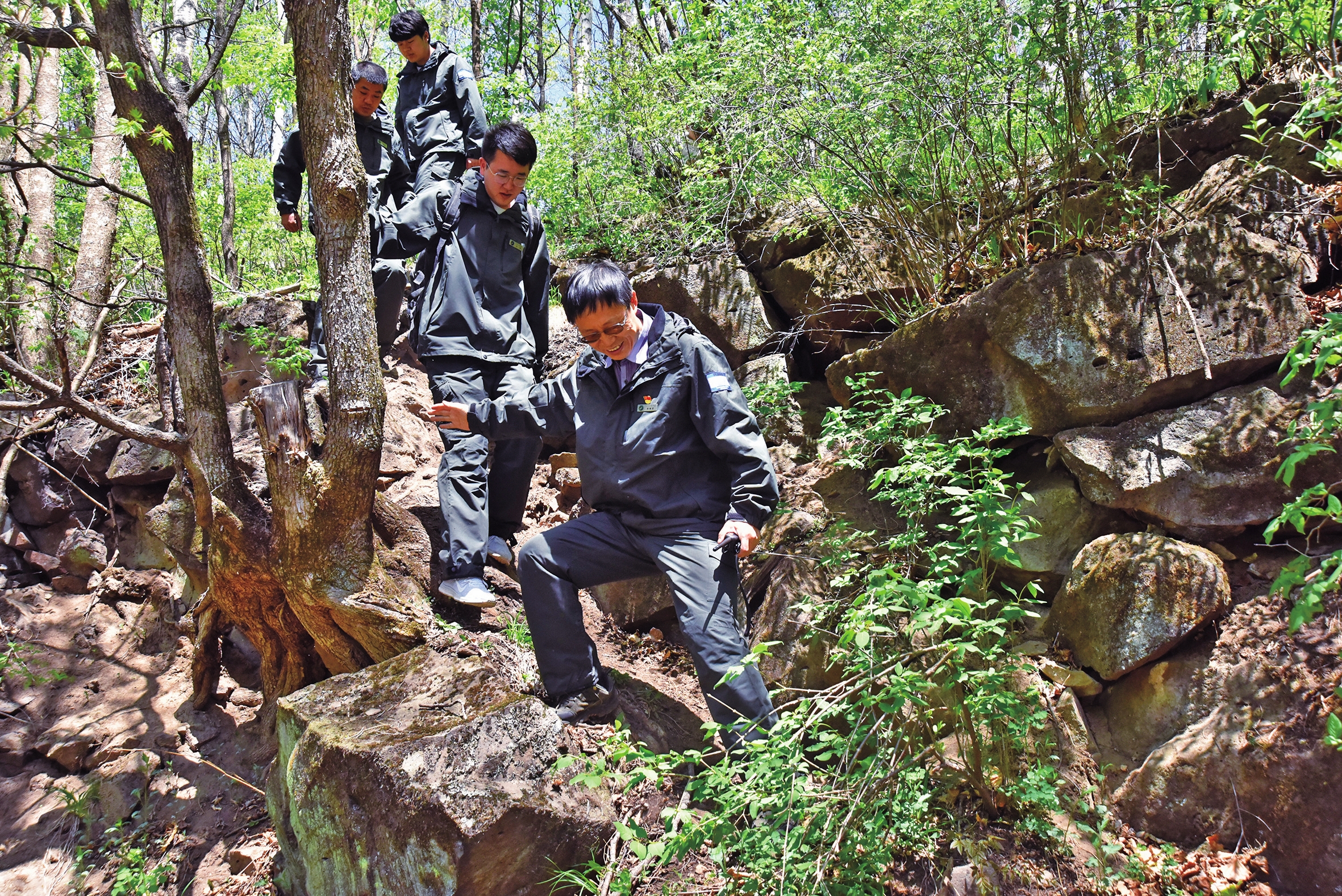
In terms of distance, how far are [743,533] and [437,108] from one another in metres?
4.02

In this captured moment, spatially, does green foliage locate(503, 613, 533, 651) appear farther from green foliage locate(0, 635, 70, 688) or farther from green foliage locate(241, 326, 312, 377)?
green foliage locate(0, 635, 70, 688)

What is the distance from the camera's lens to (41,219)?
23.2ft

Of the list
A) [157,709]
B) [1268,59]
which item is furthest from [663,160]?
[157,709]

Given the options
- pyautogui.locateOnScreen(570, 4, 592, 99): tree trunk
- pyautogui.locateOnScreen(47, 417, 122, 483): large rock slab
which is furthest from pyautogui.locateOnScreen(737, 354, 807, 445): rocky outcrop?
pyautogui.locateOnScreen(570, 4, 592, 99): tree trunk

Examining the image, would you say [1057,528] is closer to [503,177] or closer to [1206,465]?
[1206,465]

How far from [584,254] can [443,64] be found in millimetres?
2290

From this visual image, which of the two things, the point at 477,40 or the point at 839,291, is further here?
the point at 477,40

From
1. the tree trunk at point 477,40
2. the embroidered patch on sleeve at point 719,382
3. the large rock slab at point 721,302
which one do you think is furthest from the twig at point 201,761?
the tree trunk at point 477,40

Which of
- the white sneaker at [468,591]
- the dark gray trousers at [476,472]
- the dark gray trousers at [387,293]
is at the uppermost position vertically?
the dark gray trousers at [387,293]

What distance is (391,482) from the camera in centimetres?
545

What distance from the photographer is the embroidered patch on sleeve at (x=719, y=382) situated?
326 cm

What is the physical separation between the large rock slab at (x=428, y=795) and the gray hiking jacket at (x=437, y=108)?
3.53m

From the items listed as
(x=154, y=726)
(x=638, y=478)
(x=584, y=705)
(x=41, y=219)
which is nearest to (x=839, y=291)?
(x=638, y=478)

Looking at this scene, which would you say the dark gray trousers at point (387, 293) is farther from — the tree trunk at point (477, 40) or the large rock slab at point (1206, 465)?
the tree trunk at point (477, 40)
